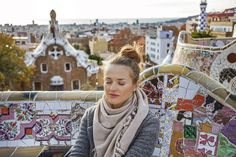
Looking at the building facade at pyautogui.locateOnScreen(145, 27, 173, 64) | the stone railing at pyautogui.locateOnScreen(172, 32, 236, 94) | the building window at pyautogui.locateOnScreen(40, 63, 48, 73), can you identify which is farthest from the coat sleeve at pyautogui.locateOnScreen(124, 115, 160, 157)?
the building facade at pyautogui.locateOnScreen(145, 27, 173, 64)

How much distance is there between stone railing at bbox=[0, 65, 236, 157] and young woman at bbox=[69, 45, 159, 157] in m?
0.56

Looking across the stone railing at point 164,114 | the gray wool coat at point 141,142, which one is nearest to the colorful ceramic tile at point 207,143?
the stone railing at point 164,114

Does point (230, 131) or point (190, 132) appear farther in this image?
point (190, 132)

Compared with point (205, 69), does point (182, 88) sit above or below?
above

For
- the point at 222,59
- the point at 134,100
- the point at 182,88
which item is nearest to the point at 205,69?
the point at 222,59

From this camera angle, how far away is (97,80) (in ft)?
56.6

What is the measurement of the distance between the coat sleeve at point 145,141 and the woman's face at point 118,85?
20 centimetres

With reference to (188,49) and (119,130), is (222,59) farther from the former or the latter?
(119,130)

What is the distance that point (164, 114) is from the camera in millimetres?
2564

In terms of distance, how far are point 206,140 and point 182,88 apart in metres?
0.42

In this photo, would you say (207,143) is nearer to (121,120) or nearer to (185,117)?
(185,117)

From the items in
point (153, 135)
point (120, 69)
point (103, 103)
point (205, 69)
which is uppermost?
point (120, 69)

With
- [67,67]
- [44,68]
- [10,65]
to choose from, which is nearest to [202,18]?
[67,67]

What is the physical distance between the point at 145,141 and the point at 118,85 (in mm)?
358
